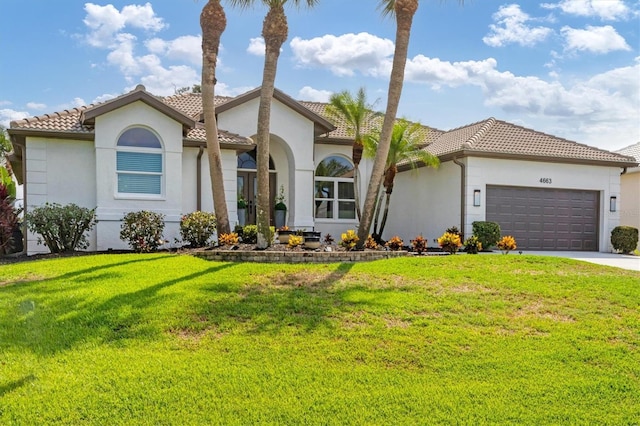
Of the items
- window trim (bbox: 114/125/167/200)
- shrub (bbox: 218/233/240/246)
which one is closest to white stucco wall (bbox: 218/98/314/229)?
window trim (bbox: 114/125/167/200)

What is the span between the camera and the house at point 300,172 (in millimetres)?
14945

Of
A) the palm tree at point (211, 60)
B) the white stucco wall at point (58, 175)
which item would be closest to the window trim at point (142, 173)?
the white stucco wall at point (58, 175)

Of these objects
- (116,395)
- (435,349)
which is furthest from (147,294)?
(435,349)

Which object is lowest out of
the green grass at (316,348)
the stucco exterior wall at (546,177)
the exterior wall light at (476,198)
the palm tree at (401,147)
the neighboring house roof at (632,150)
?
the green grass at (316,348)

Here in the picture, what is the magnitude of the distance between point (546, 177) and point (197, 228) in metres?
12.8

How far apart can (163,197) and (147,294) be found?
7799 millimetres

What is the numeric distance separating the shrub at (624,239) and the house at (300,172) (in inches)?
21.2

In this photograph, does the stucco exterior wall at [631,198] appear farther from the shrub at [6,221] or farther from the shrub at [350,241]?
the shrub at [6,221]

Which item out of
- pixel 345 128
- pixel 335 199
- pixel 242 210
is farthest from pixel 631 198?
pixel 242 210

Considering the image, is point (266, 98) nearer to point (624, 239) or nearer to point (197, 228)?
point (197, 228)

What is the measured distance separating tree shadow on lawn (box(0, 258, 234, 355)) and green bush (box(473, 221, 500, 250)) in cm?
1186

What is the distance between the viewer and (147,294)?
817cm

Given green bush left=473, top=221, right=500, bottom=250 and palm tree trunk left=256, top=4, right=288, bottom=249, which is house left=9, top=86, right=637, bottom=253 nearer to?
green bush left=473, top=221, right=500, bottom=250

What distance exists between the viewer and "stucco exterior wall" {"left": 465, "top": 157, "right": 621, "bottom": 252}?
17.7m
